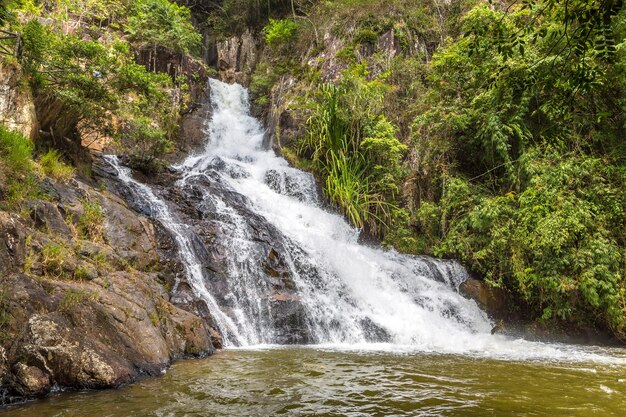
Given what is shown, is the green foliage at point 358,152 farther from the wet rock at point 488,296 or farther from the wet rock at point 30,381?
the wet rock at point 30,381

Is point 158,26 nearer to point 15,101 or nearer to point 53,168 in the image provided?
point 15,101

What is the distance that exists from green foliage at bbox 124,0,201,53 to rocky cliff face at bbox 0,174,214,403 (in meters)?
12.5

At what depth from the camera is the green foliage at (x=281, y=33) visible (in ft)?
68.3

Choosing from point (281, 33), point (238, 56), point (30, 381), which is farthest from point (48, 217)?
point (238, 56)

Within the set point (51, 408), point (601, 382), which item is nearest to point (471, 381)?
point (601, 382)

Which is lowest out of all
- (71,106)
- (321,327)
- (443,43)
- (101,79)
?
(321,327)

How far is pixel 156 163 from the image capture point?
12312 millimetres

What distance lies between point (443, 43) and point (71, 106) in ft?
46.1

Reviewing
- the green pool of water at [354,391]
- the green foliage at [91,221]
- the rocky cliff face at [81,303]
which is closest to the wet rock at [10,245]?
the rocky cliff face at [81,303]

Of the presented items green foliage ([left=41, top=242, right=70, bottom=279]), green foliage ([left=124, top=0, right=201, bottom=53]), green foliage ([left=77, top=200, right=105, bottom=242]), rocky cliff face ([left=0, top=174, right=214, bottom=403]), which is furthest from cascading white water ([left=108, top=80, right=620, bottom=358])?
green foliage ([left=124, top=0, right=201, bottom=53])

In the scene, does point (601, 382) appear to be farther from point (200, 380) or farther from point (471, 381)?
point (200, 380)

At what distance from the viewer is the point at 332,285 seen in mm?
9586

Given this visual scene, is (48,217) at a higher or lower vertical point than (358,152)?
lower

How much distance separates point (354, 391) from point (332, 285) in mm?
4986
